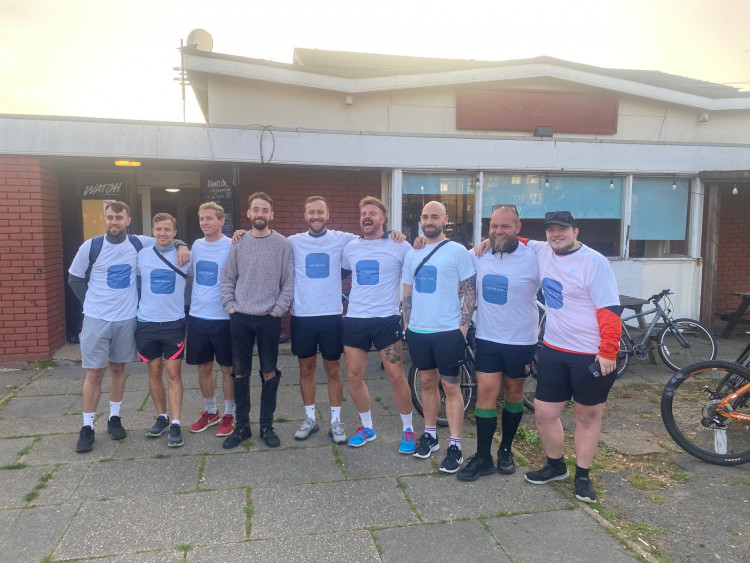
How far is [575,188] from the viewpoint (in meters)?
8.07

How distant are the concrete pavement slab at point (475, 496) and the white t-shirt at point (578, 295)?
3.36ft

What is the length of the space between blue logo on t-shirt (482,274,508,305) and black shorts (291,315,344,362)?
1.22 metres

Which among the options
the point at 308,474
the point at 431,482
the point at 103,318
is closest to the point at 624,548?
the point at 431,482

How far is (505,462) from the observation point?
388 centimetres

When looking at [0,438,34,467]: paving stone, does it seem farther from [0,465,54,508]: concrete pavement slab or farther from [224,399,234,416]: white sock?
[224,399,234,416]: white sock

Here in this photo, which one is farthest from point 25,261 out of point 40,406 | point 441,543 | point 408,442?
point 441,543

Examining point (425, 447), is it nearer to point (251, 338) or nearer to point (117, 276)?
point (251, 338)

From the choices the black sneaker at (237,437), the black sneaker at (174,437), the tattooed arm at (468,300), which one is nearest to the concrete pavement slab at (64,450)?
the black sneaker at (174,437)

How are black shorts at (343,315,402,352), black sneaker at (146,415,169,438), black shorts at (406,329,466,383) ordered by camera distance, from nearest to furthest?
black shorts at (406,329,466,383), black shorts at (343,315,402,352), black sneaker at (146,415,169,438)

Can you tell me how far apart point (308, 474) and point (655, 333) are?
205 inches

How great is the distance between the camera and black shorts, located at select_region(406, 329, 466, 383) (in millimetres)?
3797

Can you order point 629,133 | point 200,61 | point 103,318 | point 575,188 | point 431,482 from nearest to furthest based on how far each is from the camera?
point 431,482 → point 103,318 → point 200,61 → point 575,188 → point 629,133

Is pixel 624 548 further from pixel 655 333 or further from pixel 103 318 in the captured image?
pixel 655 333

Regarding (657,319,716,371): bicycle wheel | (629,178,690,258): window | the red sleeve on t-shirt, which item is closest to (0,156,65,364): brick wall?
the red sleeve on t-shirt
